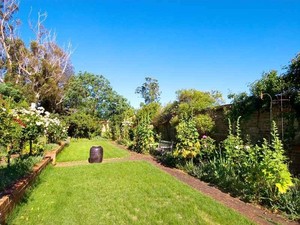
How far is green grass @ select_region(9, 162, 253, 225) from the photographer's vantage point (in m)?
4.03

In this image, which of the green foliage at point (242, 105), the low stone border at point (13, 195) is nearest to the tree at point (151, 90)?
the green foliage at point (242, 105)

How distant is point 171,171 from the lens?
8016 millimetres

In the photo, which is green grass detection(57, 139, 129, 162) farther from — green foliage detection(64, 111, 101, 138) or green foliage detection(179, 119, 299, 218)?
green foliage detection(64, 111, 101, 138)

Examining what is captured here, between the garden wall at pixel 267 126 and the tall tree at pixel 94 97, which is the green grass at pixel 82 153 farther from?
the tall tree at pixel 94 97

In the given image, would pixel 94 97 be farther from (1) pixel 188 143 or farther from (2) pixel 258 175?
(2) pixel 258 175

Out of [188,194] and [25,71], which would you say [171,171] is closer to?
[188,194]

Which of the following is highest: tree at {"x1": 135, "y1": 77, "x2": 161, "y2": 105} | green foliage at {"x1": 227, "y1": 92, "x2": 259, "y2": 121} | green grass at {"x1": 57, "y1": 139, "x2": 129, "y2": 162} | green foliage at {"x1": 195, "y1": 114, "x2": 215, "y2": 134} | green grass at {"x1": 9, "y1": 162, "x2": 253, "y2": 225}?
tree at {"x1": 135, "y1": 77, "x2": 161, "y2": 105}

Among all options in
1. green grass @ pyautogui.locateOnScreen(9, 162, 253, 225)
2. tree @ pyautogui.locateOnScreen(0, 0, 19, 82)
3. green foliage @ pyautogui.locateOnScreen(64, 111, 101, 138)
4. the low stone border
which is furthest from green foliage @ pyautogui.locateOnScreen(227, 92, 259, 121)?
tree @ pyautogui.locateOnScreen(0, 0, 19, 82)

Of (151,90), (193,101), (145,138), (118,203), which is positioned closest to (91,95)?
(151,90)

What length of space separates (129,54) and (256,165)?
12.9 meters

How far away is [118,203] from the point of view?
4.85m

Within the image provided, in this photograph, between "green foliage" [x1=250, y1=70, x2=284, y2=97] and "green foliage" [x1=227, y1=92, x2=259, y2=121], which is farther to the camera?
"green foliage" [x1=227, y1=92, x2=259, y2=121]

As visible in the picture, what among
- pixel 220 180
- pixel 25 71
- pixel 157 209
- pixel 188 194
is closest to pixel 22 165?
pixel 157 209

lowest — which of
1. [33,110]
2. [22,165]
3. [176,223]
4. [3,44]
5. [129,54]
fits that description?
[176,223]
